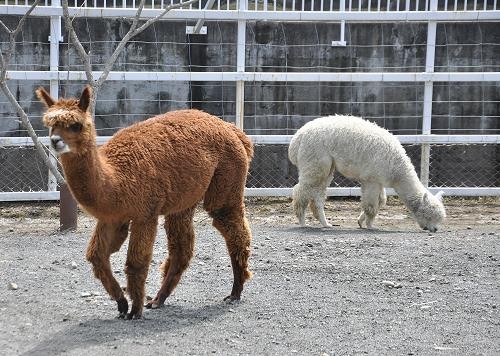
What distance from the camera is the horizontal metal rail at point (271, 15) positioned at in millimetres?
10000

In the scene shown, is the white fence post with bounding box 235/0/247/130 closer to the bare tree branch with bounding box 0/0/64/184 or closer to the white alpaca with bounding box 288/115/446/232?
the white alpaca with bounding box 288/115/446/232

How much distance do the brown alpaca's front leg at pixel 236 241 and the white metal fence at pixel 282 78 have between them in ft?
14.7

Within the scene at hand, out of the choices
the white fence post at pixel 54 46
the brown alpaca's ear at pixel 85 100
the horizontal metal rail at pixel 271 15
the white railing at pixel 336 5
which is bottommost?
the brown alpaca's ear at pixel 85 100

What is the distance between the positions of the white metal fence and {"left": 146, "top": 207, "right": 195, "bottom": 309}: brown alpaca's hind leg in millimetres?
4511

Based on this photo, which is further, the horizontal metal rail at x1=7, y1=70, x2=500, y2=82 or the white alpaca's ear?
the horizontal metal rail at x1=7, y1=70, x2=500, y2=82

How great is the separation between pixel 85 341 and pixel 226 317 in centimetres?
106

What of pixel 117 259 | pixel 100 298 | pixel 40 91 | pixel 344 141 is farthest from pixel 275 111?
pixel 40 91

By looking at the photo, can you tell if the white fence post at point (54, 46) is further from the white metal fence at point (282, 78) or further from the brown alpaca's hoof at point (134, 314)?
the brown alpaca's hoof at point (134, 314)

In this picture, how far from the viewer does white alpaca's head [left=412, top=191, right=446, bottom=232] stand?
30.5 feet

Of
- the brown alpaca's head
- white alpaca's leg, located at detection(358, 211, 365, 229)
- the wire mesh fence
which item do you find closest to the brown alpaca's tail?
the brown alpaca's head

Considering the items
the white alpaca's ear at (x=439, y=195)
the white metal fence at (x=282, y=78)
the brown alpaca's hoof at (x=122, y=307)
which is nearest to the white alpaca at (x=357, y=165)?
the white alpaca's ear at (x=439, y=195)

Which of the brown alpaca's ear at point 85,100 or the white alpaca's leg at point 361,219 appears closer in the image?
the brown alpaca's ear at point 85,100

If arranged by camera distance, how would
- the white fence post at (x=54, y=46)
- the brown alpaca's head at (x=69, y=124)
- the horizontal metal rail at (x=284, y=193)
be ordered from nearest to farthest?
the brown alpaca's head at (x=69, y=124), the horizontal metal rail at (x=284, y=193), the white fence post at (x=54, y=46)

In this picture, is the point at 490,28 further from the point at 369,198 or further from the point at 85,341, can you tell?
the point at 85,341
